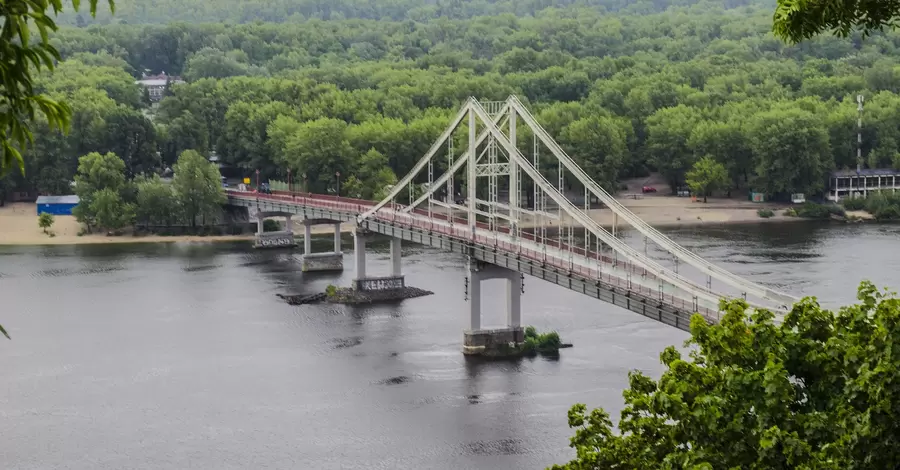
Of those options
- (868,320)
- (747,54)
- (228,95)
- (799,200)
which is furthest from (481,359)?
(747,54)

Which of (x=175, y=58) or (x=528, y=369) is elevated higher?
(x=175, y=58)

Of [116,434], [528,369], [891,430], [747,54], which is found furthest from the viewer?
[747,54]

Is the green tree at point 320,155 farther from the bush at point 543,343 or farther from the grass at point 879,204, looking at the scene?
the bush at point 543,343

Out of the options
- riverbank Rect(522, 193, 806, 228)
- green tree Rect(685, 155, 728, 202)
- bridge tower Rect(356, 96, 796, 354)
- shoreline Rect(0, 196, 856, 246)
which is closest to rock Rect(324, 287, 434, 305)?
bridge tower Rect(356, 96, 796, 354)

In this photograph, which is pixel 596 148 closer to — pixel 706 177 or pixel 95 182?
pixel 706 177

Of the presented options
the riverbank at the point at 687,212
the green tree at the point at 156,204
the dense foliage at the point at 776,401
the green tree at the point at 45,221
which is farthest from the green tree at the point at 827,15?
the green tree at the point at 45,221

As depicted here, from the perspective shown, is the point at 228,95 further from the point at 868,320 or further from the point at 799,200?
the point at 868,320

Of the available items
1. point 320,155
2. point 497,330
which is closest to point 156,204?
point 320,155
